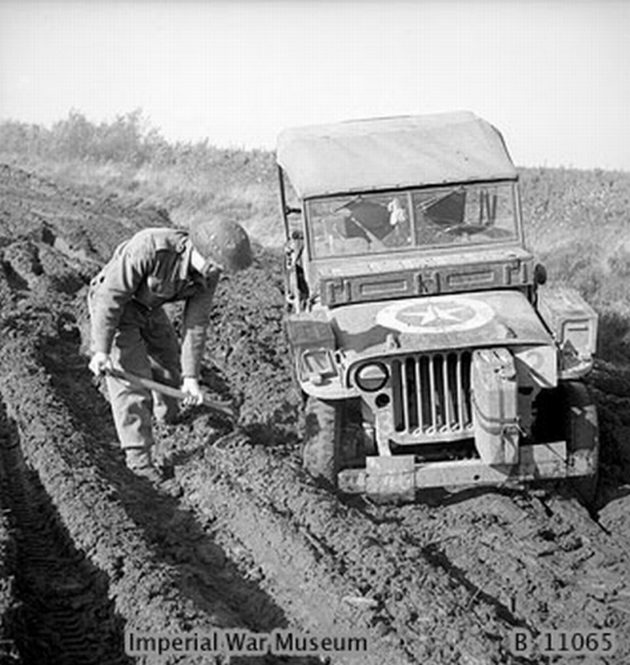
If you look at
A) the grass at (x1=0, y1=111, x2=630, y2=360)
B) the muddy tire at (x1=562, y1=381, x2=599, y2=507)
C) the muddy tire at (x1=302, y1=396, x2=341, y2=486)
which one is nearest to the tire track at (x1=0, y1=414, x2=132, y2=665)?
the muddy tire at (x1=302, y1=396, x2=341, y2=486)

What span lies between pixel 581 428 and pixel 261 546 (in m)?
2.18

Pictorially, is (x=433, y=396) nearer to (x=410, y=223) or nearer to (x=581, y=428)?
(x=581, y=428)

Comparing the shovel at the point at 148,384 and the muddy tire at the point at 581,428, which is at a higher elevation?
the shovel at the point at 148,384

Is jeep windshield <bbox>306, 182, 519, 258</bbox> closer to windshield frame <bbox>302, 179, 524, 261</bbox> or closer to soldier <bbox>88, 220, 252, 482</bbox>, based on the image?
windshield frame <bbox>302, 179, 524, 261</bbox>

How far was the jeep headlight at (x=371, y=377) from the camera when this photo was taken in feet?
25.6

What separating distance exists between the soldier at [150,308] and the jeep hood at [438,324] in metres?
0.84

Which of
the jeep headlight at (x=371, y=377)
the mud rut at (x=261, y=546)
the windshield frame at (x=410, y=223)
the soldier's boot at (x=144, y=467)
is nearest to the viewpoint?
the mud rut at (x=261, y=546)

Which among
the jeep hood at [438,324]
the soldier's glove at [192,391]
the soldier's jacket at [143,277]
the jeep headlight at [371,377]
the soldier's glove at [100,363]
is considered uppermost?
the soldier's jacket at [143,277]

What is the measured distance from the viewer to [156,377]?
30.1 ft

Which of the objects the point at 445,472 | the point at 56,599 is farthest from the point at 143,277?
the point at 56,599

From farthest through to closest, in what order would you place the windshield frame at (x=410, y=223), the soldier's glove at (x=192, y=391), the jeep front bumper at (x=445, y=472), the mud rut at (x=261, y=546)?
the windshield frame at (x=410, y=223)
the soldier's glove at (x=192, y=391)
the jeep front bumper at (x=445, y=472)
the mud rut at (x=261, y=546)

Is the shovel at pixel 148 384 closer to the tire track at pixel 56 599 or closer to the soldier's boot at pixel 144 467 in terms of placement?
the soldier's boot at pixel 144 467

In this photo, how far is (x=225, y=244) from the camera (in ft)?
25.7

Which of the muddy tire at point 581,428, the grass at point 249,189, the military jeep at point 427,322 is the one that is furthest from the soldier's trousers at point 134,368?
the grass at point 249,189
